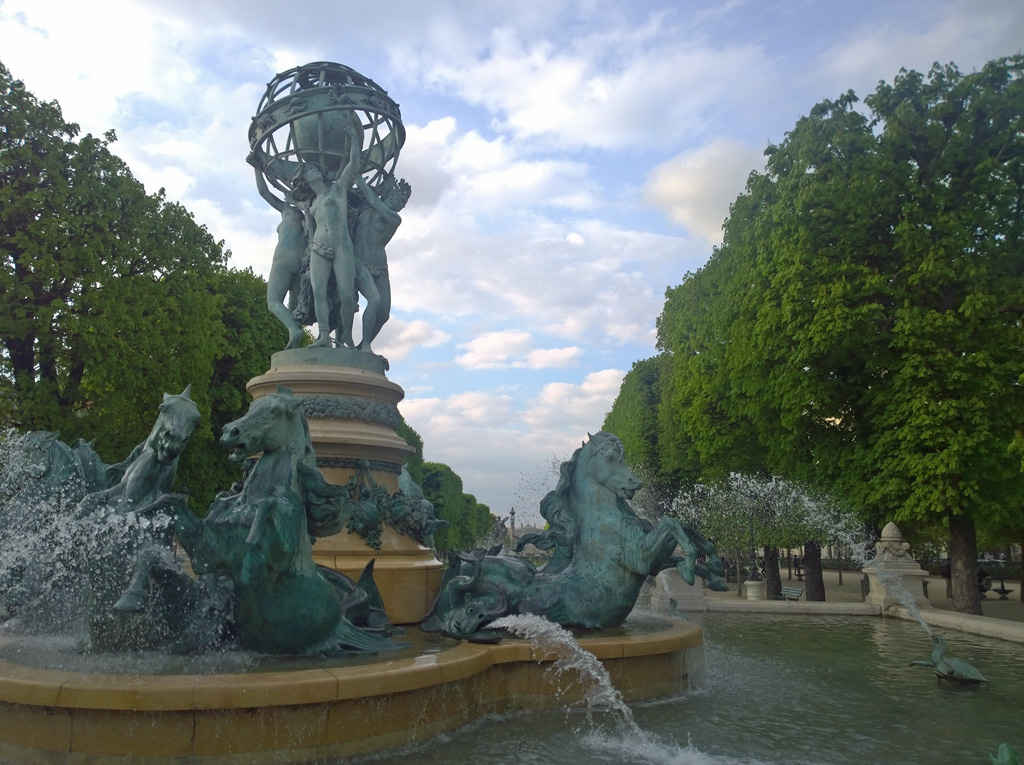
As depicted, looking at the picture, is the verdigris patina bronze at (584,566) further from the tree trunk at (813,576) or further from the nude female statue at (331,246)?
the tree trunk at (813,576)

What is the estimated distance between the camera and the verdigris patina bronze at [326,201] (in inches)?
419

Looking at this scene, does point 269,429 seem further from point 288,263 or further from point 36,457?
point 288,263

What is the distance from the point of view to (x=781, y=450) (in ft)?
71.1

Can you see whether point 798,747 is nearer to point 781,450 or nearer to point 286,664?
point 286,664

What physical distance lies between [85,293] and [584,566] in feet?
51.5

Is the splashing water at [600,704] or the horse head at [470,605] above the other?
the horse head at [470,605]

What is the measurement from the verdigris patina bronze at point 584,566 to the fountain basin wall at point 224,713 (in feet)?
5.58

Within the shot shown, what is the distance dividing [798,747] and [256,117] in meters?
9.75

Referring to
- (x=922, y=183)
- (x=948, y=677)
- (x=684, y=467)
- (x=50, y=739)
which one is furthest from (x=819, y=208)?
(x=50, y=739)

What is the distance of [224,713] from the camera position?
5062 mm

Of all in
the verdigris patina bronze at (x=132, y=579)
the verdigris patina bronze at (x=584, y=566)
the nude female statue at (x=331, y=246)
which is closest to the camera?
the verdigris patina bronze at (x=132, y=579)

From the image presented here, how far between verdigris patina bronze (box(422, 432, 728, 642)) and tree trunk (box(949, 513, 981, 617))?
1310cm

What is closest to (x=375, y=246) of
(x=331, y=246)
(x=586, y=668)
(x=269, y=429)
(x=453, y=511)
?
(x=331, y=246)

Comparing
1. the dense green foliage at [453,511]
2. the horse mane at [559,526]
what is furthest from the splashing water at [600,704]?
the dense green foliage at [453,511]
